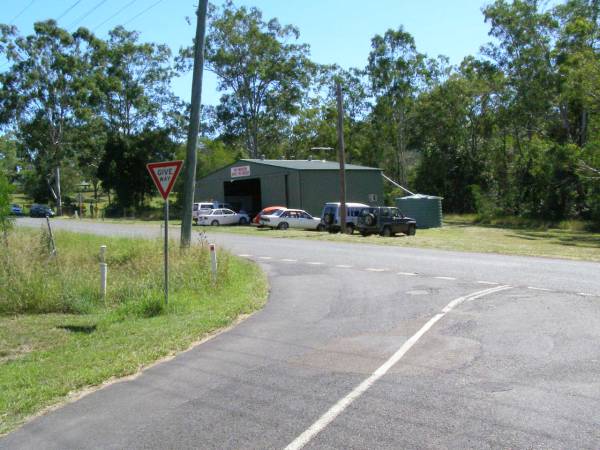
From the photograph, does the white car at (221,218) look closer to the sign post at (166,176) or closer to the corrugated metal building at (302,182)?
the corrugated metal building at (302,182)

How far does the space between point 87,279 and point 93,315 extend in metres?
2.35

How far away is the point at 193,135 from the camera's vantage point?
17016 mm

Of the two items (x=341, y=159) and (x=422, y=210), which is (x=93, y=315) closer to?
(x=341, y=159)

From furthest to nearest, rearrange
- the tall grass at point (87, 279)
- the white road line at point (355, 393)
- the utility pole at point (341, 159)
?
the utility pole at point (341, 159), the tall grass at point (87, 279), the white road line at point (355, 393)

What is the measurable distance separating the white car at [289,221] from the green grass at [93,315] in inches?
782

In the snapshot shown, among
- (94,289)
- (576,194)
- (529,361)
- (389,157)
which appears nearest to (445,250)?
(94,289)

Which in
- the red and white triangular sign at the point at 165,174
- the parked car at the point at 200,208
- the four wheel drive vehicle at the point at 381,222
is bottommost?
the four wheel drive vehicle at the point at 381,222

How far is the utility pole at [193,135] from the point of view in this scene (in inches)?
656

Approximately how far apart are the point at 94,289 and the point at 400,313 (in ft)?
20.7

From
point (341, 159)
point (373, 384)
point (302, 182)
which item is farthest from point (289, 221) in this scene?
point (373, 384)

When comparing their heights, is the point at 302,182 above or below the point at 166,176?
above

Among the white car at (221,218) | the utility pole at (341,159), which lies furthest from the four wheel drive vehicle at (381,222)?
the white car at (221,218)

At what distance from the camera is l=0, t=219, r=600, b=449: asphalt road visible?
191 inches

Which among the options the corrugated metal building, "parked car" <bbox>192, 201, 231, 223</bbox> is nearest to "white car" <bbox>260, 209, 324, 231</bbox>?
the corrugated metal building
